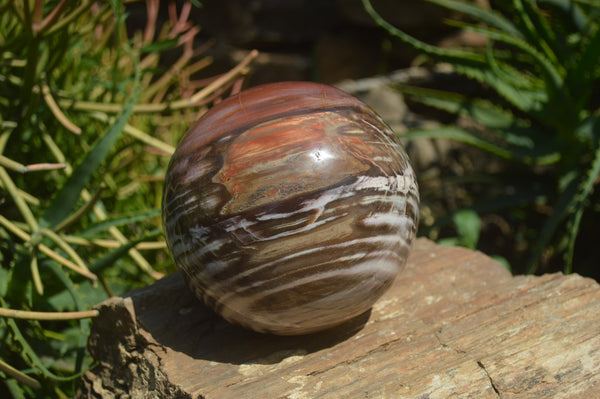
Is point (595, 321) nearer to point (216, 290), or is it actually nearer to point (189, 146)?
point (216, 290)

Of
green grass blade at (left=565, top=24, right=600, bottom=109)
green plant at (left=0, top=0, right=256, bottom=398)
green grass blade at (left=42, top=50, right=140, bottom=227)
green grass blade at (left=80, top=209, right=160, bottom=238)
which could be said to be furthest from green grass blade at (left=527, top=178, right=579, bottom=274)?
green grass blade at (left=42, top=50, right=140, bottom=227)

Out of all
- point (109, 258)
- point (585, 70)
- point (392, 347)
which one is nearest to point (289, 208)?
point (392, 347)

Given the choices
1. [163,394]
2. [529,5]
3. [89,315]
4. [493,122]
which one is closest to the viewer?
[163,394]

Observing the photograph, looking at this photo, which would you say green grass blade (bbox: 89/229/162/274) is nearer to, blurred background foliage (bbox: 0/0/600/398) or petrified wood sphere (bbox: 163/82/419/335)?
blurred background foliage (bbox: 0/0/600/398)

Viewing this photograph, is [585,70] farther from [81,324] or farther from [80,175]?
[81,324]

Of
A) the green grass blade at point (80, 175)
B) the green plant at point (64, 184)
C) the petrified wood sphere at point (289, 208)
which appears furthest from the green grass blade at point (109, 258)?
the petrified wood sphere at point (289, 208)

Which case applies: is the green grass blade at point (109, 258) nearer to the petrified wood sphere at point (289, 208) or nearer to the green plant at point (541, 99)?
the petrified wood sphere at point (289, 208)

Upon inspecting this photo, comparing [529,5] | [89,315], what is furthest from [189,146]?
[529,5]
